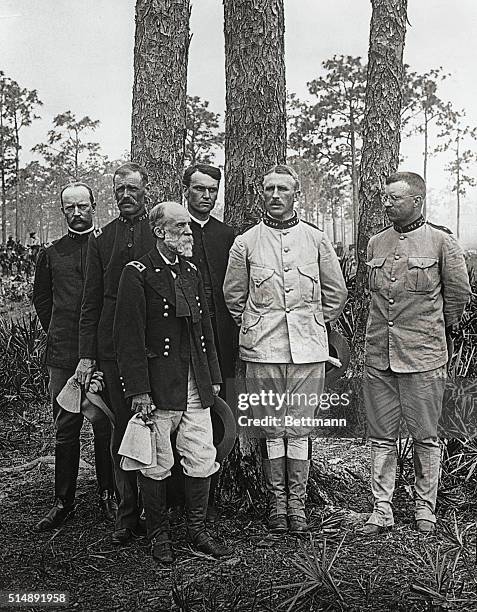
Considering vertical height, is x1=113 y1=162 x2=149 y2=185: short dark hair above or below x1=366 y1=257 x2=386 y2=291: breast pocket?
above

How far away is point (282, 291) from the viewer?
450 centimetres

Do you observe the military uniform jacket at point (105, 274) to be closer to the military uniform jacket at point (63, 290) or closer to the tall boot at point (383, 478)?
the military uniform jacket at point (63, 290)

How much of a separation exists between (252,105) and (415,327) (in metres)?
A: 1.85

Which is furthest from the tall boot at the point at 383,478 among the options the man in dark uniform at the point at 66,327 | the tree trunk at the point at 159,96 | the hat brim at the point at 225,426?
the tree trunk at the point at 159,96

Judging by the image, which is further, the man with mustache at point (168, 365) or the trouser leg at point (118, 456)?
the trouser leg at point (118, 456)

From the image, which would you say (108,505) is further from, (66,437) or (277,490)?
(277,490)

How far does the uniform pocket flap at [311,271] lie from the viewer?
4.50 m

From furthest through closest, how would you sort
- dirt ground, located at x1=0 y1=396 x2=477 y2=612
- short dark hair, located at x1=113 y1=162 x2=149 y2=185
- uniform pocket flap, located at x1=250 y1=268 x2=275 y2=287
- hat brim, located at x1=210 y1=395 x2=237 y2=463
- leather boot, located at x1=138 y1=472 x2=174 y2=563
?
uniform pocket flap, located at x1=250 y1=268 x2=275 y2=287 < hat brim, located at x1=210 y1=395 x2=237 y2=463 < short dark hair, located at x1=113 y1=162 x2=149 y2=185 < leather boot, located at x1=138 y1=472 x2=174 y2=563 < dirt ground, located at x1=0 y1=396 x2=477 y2=612

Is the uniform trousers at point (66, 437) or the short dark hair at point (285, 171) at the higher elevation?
the short dark hair at point (285, 171)

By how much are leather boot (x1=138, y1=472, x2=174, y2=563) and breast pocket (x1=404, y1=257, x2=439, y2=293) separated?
1.90 metres

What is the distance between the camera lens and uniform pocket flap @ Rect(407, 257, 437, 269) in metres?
4.49

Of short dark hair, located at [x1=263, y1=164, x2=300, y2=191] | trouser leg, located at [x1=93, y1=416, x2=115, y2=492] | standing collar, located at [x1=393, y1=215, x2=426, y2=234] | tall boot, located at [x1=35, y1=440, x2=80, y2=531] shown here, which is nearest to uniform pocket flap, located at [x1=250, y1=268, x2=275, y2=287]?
short dark hair, located at [x1=263, y1=164, x2=300, y2=191]

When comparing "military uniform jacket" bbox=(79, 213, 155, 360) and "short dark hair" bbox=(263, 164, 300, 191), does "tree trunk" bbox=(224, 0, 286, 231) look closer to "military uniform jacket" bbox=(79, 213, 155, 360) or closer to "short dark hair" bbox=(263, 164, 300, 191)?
"short dark hair" bbox=(263, 164, 300, 191)

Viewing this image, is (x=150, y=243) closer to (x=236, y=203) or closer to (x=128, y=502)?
(x=236, y=203)
